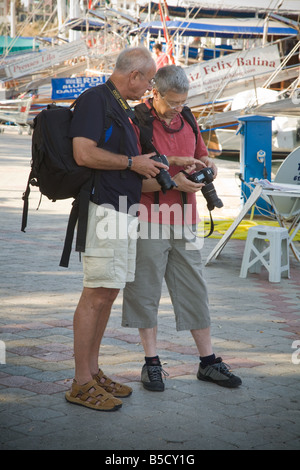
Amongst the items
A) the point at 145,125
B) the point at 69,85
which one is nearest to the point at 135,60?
the point at 145,125

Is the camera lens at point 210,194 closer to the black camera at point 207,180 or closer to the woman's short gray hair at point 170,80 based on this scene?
the black camera at point 207,180

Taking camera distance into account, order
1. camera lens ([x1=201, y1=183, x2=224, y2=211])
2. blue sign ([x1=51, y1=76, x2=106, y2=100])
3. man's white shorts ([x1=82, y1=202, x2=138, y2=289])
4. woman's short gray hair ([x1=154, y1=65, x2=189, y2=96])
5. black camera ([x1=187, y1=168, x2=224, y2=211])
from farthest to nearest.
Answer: blue sign ([x1=51, y1=76, x2=106, y2=100]) → camera lens ([x1=201, y1=183, x2=224, y2=211]) → black camera ([x1=187, y1=168, x2=224, y2=211]) → woman's short gray hair ([x1=154, y1=65, x2=189, y2=96]) → man's white shorts ([x1=82, y1=202, x2=138, y2=289])

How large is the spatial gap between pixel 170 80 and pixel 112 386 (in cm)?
174

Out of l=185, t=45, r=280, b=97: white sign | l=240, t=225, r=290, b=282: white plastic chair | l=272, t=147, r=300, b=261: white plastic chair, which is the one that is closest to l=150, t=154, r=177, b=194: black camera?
l=240, t=225, r=290, b=282: white plastic chair

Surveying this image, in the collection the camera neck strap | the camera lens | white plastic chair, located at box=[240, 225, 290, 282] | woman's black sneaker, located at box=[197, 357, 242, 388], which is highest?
the camera neck strap

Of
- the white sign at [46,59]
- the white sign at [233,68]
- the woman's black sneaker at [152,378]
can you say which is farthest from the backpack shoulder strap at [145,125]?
the white sign at [46,59]

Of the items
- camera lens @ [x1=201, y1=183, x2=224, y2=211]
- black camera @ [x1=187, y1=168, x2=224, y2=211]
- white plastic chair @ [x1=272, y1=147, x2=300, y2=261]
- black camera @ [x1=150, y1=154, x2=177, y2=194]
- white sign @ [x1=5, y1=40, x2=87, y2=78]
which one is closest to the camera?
black camera @ [x1=150, y1=154, x2=177, y2=194]

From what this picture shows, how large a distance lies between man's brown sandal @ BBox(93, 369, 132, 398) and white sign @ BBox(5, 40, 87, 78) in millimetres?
24391

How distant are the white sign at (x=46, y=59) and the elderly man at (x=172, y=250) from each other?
23.9 m

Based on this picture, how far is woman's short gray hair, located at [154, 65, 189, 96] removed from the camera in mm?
4102

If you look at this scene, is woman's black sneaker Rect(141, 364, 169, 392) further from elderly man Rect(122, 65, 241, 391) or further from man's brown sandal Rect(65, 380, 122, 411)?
man's brown sandal Rect(65, 380, 122, 411)

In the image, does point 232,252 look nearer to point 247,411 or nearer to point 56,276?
point 56,276

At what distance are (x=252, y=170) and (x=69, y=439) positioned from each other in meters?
8.19

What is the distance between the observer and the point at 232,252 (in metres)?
8.70
